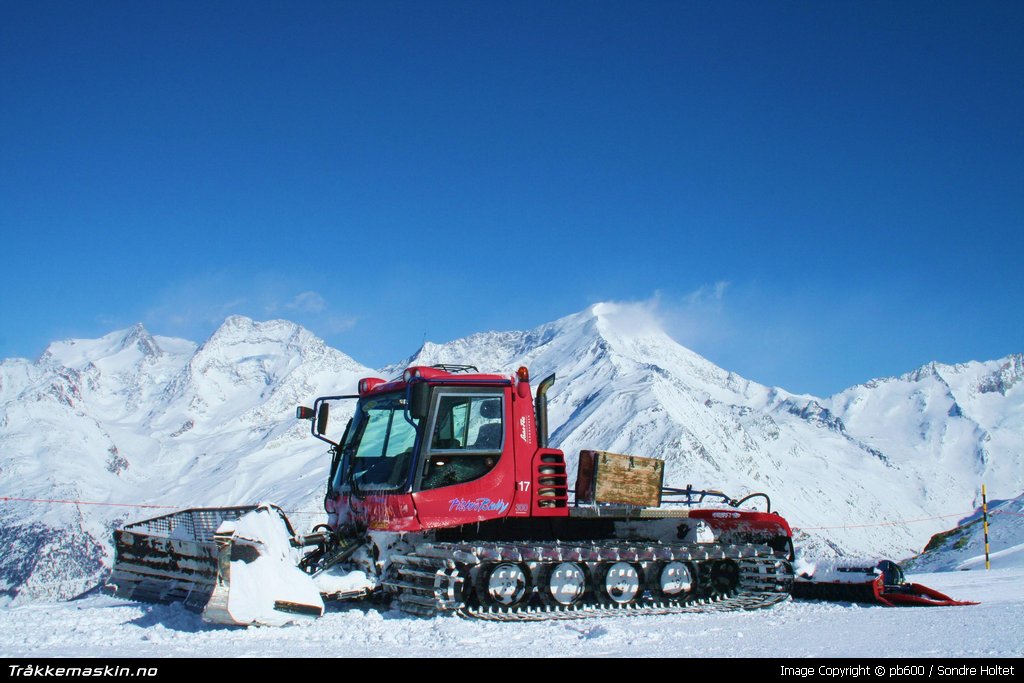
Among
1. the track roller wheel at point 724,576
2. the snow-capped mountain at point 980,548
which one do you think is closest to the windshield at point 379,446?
the track roller wheel at point 724,576

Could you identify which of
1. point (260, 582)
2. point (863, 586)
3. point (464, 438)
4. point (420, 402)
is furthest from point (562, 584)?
point (863, 586)

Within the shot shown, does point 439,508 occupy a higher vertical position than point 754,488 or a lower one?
lower

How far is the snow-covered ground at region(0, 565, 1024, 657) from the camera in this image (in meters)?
7.09

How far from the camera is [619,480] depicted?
11.4 meters

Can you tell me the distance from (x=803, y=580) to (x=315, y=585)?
6242 millimetres

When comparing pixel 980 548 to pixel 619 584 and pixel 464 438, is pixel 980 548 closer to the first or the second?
pixel 619 584

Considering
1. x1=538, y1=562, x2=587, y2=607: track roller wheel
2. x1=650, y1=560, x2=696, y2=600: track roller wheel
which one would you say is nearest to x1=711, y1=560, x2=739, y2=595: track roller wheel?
x1=650, y1=560, x2=696, y2=600: track roller wheel

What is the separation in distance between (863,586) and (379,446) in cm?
606

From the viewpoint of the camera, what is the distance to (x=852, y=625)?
347 inches

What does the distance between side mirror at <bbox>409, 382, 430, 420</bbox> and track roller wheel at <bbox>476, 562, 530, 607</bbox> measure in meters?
1.75

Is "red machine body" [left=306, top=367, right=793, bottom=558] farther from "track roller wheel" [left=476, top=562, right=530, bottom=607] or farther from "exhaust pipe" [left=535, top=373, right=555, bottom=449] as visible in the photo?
"track roller wheel" [left=476, top=562, right=530, bottom=607]
